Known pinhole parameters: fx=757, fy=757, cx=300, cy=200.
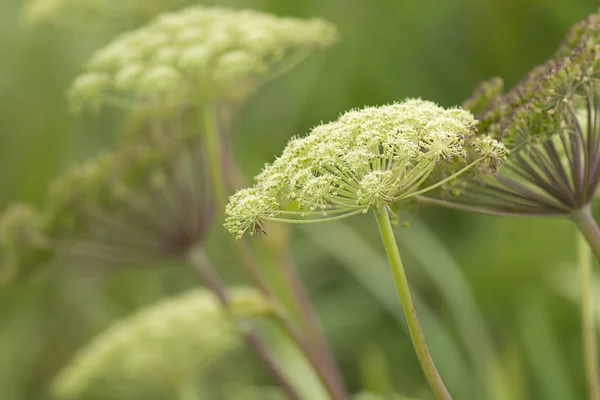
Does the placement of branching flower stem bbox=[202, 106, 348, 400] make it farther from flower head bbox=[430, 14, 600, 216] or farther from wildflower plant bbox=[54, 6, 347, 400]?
flower head bbox=[430, 14, 600, 216]

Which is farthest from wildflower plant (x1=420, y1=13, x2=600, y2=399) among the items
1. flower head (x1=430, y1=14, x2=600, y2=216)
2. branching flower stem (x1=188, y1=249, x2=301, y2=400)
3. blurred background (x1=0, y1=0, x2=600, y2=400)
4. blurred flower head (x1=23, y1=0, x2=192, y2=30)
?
blurred flower head (x1=23, y1=0, x2=192, y2=30)

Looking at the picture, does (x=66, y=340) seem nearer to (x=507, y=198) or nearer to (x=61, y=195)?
(x=61, y=195)

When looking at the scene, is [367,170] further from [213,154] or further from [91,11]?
[91,11]

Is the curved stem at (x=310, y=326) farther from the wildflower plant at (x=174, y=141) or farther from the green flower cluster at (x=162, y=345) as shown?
the green flower cluster at (x=162, y=345)

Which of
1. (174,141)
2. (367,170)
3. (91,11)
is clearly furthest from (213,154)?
(91,11)

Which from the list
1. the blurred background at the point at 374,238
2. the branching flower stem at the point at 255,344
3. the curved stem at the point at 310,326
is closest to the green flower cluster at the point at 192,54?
→ the branching flower stem at the point at 255,344
